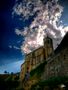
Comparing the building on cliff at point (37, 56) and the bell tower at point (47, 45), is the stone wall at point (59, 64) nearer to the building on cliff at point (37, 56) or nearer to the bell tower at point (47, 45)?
the building on cliff at point (37, 56)

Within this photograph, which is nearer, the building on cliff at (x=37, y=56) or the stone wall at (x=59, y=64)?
the stone wall at (x=59, y=64)

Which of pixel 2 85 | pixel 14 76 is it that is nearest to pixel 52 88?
pixel 2 85

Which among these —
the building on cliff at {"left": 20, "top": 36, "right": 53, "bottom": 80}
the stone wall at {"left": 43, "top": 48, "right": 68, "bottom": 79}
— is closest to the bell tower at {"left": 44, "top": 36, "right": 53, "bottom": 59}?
the building on cliff at {"left": 20, "top": 36, "right": 53, "bottom": 80}

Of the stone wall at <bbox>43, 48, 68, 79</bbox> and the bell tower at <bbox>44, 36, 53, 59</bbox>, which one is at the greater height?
the bell tower at <bbox>44, 36, 53, 59</bbox>

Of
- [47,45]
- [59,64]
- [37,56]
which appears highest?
[47,45]

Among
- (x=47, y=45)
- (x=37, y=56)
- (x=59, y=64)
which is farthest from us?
(x=37, y=56)

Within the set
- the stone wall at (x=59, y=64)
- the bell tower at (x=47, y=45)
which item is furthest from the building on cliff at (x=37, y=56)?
the stone wall at (x=59, y=64)

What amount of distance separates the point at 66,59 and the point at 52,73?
5304 millimetres

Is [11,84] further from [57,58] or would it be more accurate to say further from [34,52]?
[57,58]

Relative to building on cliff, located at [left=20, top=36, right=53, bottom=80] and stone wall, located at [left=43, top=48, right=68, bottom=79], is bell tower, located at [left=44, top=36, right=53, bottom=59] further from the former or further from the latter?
stone wall, located at [left=43, top=48, right=68, bottom=79]

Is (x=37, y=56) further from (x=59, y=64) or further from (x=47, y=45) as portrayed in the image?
(x=59, y=64)

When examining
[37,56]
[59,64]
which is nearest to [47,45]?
[37,56]

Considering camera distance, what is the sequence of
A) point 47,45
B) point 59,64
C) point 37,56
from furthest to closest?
point 37,56 < point 47,45 < point 59,64

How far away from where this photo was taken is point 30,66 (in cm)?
6544
